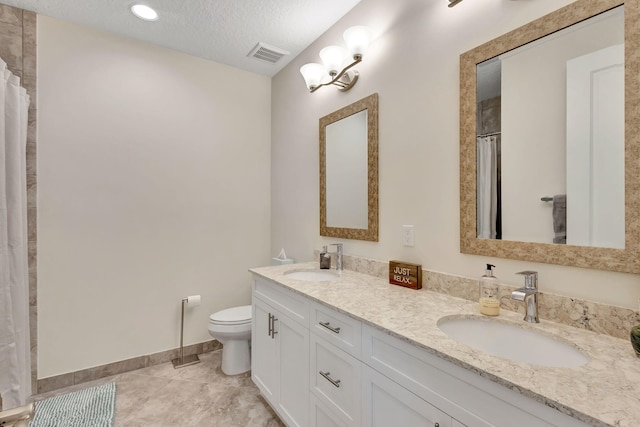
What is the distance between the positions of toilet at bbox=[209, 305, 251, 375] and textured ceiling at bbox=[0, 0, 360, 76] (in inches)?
82.5

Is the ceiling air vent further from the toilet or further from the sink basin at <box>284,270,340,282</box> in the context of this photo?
the toilet

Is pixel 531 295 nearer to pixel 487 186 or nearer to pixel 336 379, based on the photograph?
pixel 487 186

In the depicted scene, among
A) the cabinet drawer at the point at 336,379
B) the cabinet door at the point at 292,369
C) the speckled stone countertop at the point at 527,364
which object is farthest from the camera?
the cabinet door at the point at 292,369

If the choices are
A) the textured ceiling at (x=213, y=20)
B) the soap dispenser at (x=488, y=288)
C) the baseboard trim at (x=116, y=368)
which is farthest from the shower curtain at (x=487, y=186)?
the baseboard trim at (x=116, y=368)

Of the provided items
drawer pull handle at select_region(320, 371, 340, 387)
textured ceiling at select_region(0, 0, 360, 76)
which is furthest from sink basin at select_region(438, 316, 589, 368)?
textured ceiling at select_region(0, 0, 360, 76)

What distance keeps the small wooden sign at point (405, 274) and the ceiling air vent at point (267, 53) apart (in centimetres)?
192

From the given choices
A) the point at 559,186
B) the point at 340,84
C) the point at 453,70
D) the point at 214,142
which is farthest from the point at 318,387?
the point at 214,142

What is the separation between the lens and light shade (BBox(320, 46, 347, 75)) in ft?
6.25

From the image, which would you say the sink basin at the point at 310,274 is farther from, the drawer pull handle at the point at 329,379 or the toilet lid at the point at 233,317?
the drawer pull handle at the point at 329,379

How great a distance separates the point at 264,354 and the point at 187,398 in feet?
2.11

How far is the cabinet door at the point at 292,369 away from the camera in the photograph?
145cm

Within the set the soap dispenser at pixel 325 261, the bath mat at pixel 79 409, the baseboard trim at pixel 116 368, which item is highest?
the soap dispenser at pixel 325 261

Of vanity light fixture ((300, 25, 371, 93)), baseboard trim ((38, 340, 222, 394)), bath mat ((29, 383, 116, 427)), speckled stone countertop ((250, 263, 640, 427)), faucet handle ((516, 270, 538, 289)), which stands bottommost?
bath mat ((29, 383, 116, 427))

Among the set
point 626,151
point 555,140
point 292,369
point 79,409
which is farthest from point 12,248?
point 626,151
